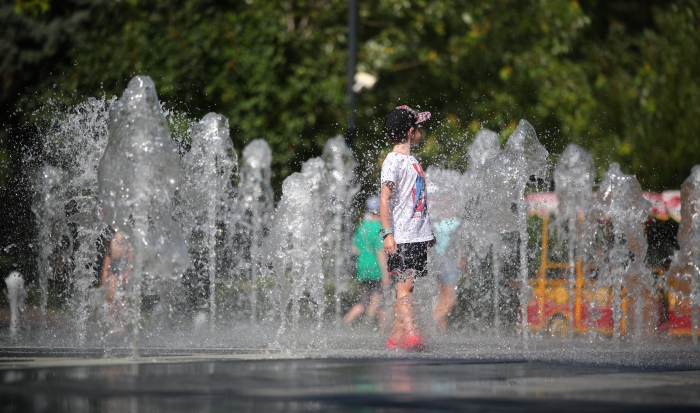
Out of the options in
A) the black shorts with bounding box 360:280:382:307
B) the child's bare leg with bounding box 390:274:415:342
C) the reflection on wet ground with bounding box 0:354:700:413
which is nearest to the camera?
the reflection on wet ground with bounding box 0:354:700:413

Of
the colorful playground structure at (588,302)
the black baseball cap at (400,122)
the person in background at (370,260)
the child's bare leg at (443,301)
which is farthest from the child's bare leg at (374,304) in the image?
the black baseball cap at (400,122)

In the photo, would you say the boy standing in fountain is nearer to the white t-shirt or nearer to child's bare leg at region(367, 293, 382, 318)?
the white t-shirt

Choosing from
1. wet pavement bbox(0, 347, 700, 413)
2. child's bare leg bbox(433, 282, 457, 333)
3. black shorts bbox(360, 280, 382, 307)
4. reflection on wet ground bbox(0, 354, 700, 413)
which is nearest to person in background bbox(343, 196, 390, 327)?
black shorts bbox(360, 280, 382, 307)

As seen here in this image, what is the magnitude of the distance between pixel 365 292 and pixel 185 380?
6.79 metres

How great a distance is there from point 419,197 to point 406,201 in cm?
10

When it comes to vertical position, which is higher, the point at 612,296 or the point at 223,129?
the point at 223,129

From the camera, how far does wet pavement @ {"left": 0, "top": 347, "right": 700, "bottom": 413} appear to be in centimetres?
462

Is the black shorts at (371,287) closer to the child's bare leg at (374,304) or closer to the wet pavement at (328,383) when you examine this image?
the child's bare leg at (374,304)

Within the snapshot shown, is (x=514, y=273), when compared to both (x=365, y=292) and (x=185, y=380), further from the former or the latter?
(x=185, y=380)

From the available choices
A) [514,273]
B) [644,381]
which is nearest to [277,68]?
[514,273]

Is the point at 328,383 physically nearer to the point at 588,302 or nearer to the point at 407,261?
the point at 407,261

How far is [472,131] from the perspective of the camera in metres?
22.5

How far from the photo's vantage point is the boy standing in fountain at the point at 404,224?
25.0ft

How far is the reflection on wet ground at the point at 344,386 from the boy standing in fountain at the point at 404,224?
36.8 inches
